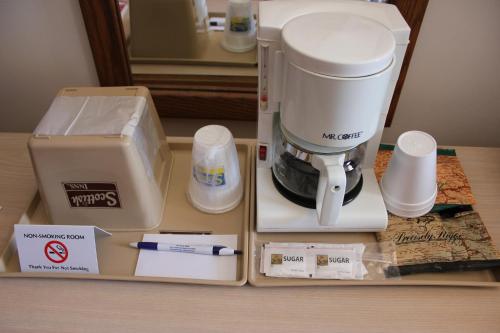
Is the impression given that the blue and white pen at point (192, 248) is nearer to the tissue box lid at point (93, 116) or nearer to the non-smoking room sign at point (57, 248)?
the non-smoking room sign at point (57, 248)

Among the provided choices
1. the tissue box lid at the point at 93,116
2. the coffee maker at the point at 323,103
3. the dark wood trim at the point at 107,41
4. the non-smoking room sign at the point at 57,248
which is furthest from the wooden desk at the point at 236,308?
the dark wood trim at the point at 107,41

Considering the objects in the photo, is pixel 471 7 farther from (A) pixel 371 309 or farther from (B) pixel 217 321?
(B) pixel 217 321

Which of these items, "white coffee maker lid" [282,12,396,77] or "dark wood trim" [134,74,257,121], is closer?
"white coffee maker lid" [282,12,396,77]

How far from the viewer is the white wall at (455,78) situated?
80cm

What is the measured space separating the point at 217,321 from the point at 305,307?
0.46ft

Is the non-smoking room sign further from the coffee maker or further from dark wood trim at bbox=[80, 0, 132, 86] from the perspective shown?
dark wood trim at bbox=[80, 0, 132, 86]

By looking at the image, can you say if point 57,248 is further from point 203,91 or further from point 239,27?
point 239,27

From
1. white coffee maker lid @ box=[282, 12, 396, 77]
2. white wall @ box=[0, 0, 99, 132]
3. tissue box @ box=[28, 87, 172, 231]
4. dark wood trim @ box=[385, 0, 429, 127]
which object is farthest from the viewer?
white wall @ box=[0, 0, 99, 132]

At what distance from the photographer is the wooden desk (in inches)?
23.3

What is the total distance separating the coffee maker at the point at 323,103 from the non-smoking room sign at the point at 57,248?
29 centimetres

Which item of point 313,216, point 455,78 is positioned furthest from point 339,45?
point 455,78

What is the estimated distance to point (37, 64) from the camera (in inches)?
36.9

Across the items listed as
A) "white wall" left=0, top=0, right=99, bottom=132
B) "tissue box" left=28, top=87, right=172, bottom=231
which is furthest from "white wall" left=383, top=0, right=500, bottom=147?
"white wall" left=0, top=0, right=99, bottom=132

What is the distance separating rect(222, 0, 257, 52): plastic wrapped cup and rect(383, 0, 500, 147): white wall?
366 millimetres
